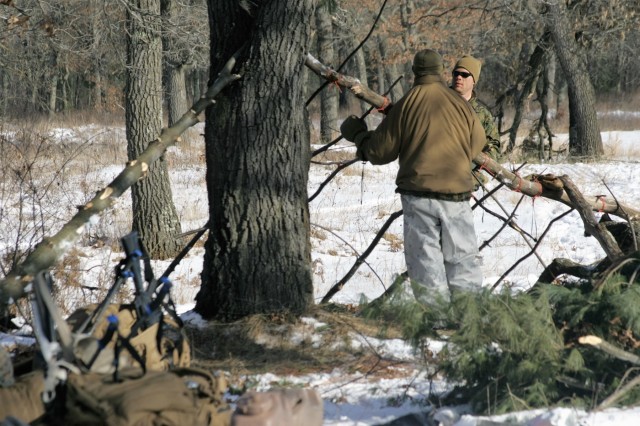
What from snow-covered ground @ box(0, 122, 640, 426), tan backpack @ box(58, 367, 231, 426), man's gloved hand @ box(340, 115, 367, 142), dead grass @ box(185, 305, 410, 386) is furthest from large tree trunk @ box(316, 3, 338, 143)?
tan backpack @ box(58, 367, 231, 426)

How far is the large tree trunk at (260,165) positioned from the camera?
5137 millimetres

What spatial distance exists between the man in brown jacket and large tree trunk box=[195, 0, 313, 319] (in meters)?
0.60

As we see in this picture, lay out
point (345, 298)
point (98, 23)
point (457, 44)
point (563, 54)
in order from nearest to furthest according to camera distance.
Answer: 1. point (345, 298)
2. point (98, 23)
3. point (563, 54)
4. point (457, 44)

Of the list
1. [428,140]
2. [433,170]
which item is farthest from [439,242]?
[428,140]

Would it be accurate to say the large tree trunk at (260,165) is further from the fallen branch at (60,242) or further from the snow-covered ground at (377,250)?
the fallen branch at (60,242)

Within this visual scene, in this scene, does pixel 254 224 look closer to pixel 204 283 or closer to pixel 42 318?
pixel 204 283

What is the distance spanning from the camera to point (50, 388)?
123 inches

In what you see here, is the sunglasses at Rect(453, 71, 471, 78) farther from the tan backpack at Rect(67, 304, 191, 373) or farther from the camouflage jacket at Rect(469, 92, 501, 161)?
the tan backpack at Rect(67, 304, 191, 373)

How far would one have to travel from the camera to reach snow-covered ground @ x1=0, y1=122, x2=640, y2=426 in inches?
160

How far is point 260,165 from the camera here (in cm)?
516

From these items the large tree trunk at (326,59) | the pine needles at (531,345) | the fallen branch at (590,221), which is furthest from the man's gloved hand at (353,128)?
the large tree trunk at (326,59)

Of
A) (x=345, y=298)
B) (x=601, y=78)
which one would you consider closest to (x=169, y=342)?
(x=345, y=298)

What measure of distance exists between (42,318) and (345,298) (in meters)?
4.91

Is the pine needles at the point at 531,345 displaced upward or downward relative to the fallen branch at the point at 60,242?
downward
